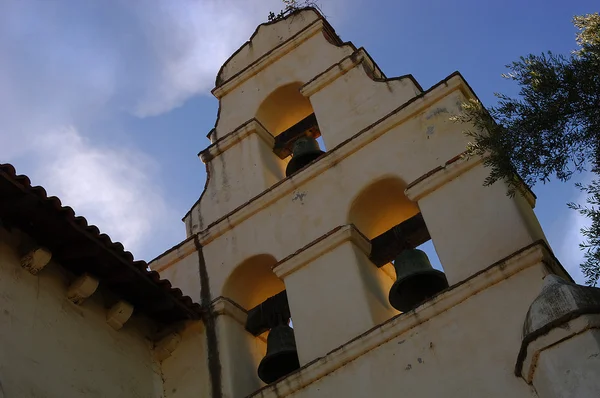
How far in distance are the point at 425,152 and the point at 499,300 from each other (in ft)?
6.52

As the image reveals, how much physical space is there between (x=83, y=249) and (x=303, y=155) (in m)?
2.95

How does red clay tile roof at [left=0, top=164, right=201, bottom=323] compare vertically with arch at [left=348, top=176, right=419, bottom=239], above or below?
Result: below

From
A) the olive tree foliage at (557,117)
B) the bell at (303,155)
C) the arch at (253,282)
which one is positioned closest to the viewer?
the olive tree foliage at (557,117)

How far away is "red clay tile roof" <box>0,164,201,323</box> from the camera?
718 cm

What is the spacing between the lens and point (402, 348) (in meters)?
7.23

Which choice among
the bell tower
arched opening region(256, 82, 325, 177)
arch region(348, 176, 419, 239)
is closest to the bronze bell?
the bell tower

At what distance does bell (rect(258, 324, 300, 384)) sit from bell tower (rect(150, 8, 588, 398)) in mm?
12

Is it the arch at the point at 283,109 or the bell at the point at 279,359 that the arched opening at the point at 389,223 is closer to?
the bell at the point at 279,359

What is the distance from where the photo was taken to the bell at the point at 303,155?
32.2 feet

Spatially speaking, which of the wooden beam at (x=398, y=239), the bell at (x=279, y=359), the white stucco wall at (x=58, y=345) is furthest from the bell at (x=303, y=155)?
the white stucco wall at (x=58, y=345)

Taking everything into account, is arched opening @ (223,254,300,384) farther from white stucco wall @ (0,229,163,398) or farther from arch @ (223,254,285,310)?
white stucco wall @ (0,229,163,398)

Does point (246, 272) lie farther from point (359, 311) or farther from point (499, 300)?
point (499, 300)

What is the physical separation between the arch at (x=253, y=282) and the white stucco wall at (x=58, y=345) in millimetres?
1100

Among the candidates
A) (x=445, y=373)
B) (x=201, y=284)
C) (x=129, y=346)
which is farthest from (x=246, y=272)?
(x=445, y=373)
